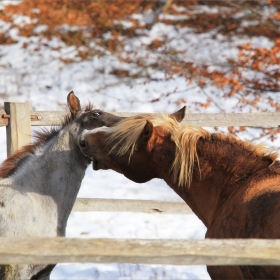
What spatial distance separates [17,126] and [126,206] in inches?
52.7

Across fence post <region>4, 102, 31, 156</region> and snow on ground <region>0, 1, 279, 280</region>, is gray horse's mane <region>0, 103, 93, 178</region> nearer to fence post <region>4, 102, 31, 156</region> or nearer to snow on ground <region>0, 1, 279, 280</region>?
fence post <region>4, 102, 31, 156</region>

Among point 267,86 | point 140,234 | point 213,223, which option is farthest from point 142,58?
point 213,223

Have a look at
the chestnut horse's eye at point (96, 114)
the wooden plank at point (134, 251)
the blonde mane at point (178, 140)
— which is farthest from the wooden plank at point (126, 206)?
the wooden plank at point (134, 251)

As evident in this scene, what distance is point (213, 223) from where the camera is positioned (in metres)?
3.04

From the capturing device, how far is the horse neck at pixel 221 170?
298 cm

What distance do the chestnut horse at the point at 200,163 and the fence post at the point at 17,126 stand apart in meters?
1.50

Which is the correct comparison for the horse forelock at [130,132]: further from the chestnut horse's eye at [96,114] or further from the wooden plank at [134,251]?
the wooden plank at [134,251]

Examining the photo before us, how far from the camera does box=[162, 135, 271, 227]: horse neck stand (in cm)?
298

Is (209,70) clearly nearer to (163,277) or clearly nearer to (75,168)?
(163,277)

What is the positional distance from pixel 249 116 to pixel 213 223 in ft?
7.77

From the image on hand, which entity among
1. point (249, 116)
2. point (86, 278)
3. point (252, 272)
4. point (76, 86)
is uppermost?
point (252, 272)

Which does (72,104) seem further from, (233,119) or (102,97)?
(102,97)

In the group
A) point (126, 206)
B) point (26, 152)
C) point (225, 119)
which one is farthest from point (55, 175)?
point (225, 119)

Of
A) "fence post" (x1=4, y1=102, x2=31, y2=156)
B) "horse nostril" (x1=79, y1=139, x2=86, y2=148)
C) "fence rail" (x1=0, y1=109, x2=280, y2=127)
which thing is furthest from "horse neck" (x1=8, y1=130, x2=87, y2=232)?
"fence rail" (x1=0, y1=109, x2=280, y2=127)
